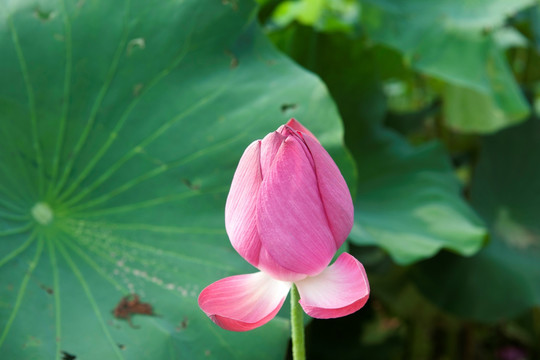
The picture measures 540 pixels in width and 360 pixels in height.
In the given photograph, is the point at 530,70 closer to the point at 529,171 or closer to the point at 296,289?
the point at 529,171

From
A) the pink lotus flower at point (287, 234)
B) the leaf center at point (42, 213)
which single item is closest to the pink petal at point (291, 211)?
the pink lotus flower at point (287, 234)

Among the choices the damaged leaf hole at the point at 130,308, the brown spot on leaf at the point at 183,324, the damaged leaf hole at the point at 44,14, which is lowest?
the brown spot on leaf at the point at 183,324

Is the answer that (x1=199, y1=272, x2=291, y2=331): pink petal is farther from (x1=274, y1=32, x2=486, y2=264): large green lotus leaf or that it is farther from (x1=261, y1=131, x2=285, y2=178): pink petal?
(x1=274, y1=32, x2=486, y2=264): large green lotus leaf

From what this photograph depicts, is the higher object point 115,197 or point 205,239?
point 115,197

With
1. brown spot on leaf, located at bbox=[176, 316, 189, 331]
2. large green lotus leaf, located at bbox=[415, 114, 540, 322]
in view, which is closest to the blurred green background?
brown spot on leaf, located at bbox=[176, 316, 189, 331]

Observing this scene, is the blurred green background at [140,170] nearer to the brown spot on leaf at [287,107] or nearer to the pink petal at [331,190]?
the brown spot on leaf at [287,107]

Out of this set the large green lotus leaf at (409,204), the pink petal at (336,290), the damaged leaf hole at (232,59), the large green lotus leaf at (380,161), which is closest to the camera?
the pink petal at (336,290)

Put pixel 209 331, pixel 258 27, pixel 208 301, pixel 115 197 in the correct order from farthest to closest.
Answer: pixel 258 27, pixel 115 197, pixel 209 331, pixel 208 301

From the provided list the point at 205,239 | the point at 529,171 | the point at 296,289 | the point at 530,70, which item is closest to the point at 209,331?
the point at 205,239
